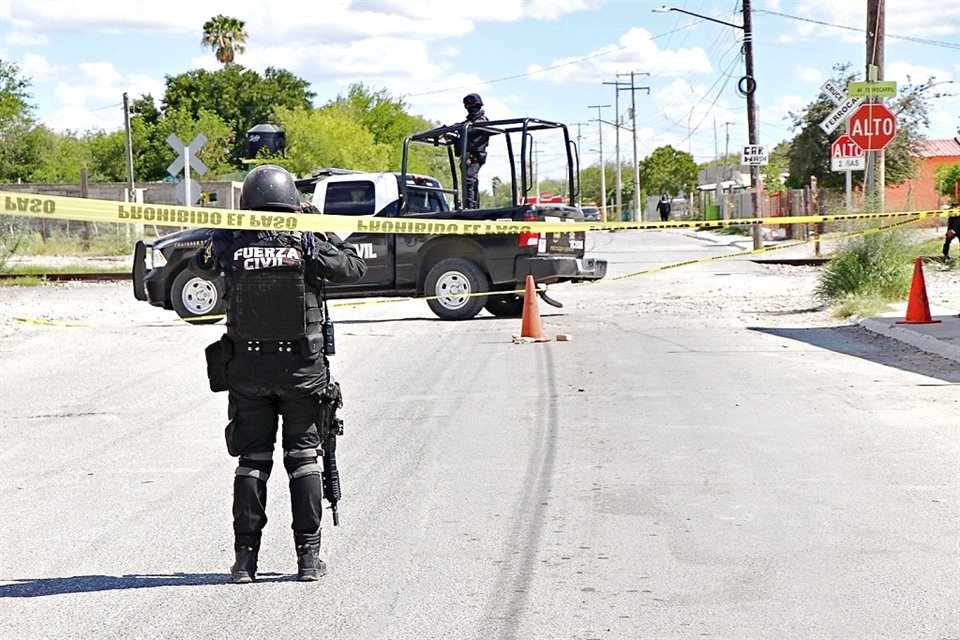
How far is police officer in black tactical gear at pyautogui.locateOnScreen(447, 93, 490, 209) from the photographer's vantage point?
58.3 ft

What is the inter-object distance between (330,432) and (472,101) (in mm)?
12281

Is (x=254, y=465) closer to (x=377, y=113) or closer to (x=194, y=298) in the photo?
(x=194, y=298)

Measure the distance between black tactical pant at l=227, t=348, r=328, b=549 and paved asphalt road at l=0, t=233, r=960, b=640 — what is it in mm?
295

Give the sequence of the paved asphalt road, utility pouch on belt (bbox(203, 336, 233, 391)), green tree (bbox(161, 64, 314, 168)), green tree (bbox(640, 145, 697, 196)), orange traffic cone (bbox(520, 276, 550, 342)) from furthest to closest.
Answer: green tree (bbox(640, 145, 697, 196)) → green tree (bbox(161, 64, 314, 168)) → orange traffic cone (bbox(520, 276, 550, 342)) → utility pouch on belt (bbox(203, 336, 233, 391)) → the paved asphalt road

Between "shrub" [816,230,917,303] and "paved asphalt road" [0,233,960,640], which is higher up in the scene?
"shrub" [816,230,917,303]

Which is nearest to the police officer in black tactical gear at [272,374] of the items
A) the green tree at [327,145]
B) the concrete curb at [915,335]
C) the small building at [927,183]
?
the concrete curb at [915,335]

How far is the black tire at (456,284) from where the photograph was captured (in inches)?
693

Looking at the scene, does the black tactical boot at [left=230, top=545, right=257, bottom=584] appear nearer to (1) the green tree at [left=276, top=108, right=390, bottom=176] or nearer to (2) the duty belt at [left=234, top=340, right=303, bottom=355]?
(2) the duty belt at [left=234, top=340, right=303, bottom=355]

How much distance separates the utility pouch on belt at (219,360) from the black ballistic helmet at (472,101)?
480 inches

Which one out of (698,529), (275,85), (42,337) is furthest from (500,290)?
(275,85)

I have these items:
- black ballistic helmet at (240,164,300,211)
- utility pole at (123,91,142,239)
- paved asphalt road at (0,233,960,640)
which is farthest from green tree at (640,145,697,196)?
black ballistic helmet at (240,164,300,211)

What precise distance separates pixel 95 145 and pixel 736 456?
265 ft

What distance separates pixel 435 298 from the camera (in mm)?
17656

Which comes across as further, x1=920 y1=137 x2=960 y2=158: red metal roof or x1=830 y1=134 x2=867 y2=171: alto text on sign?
x1=920 y1=137 x2=960 y2=158: red metal roof
